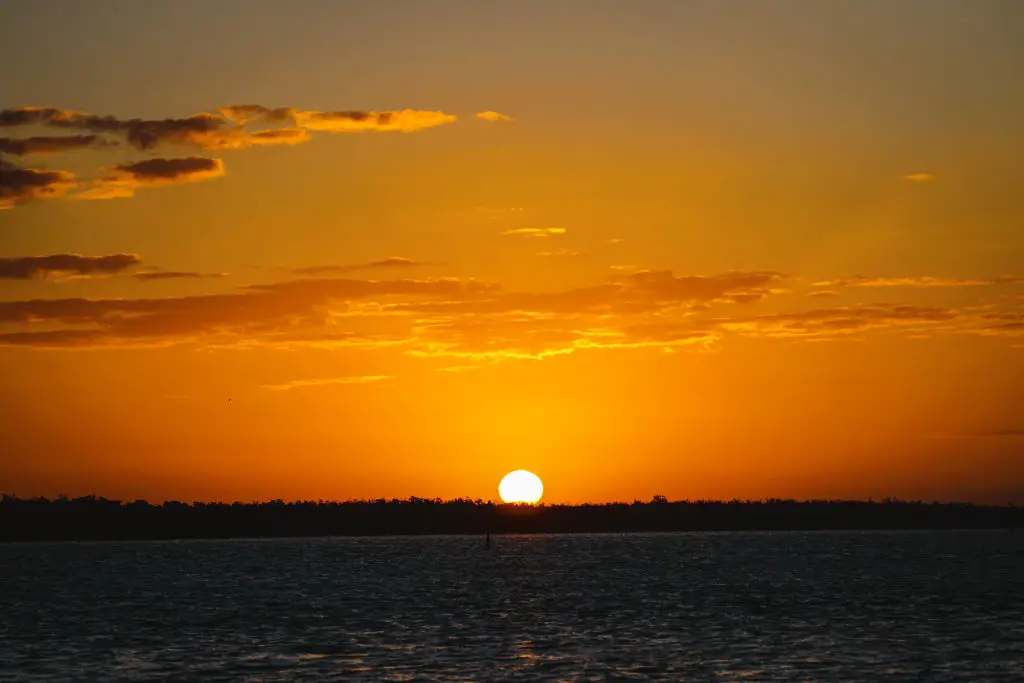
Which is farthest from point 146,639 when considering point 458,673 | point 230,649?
point 458,673

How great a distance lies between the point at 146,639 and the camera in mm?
72188

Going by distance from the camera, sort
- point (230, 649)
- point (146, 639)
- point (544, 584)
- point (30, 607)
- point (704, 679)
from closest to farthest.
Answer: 1. point (704, 679)
2. point (230, 649)
3. point (146, 639)
4. point (30, 607)
5. point (544, 584)

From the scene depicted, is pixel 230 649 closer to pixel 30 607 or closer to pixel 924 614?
pixel 30 607

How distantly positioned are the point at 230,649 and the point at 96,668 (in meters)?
9.10

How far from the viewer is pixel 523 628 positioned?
7694 centimetres

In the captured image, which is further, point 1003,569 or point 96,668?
point 1003,569

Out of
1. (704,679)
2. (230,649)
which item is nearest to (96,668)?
(230,649)

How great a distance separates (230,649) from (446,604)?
3417 cm

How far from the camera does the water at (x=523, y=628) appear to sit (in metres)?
57.0

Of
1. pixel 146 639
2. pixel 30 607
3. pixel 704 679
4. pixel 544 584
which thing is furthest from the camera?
pixel 544 584

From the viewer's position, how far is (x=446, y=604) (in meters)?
99.0

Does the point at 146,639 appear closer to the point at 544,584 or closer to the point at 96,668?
the point at 96,668

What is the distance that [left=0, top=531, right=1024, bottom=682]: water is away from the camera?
5700 cm

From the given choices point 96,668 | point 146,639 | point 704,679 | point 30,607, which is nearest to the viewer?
point 704,679
